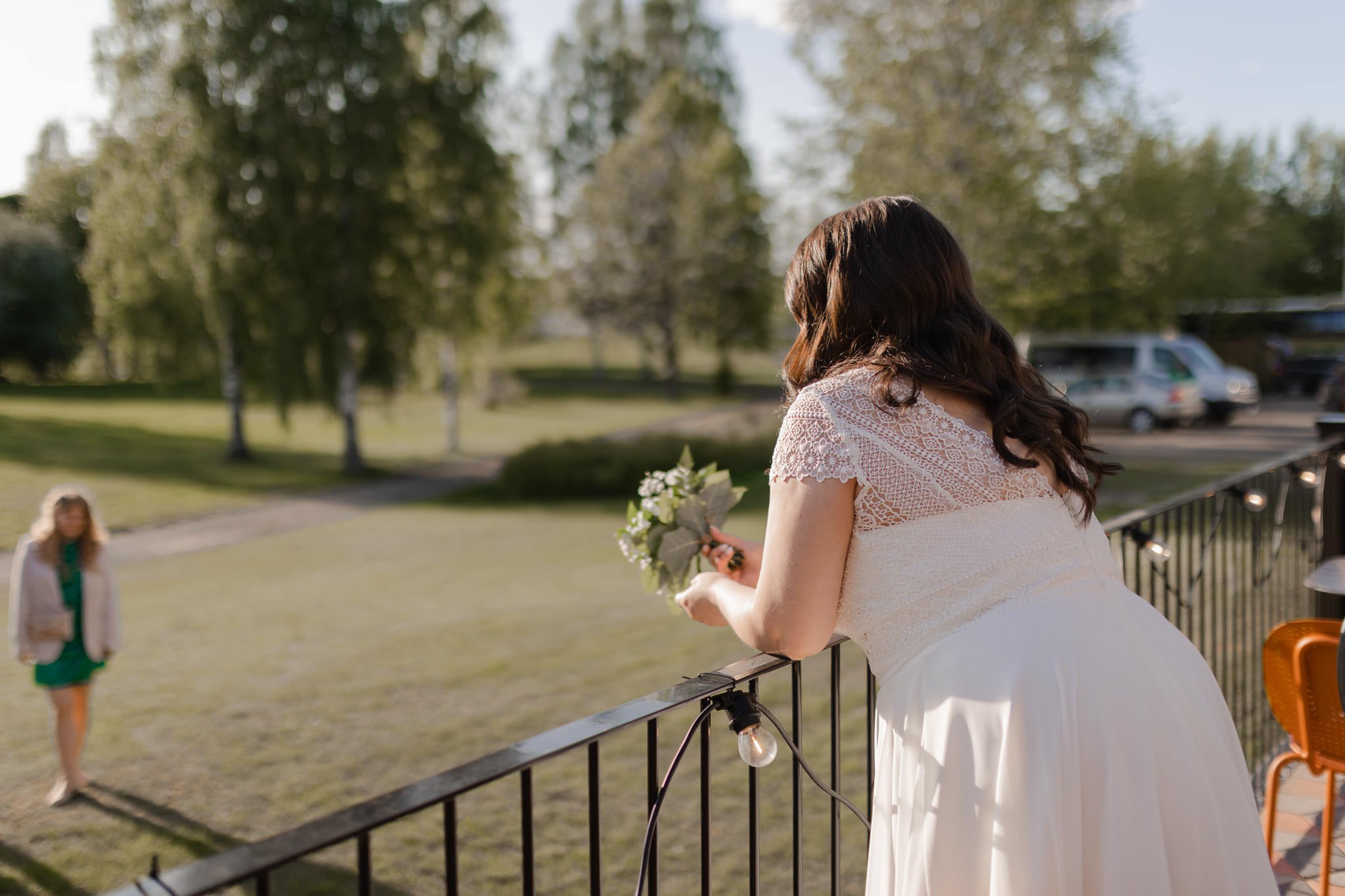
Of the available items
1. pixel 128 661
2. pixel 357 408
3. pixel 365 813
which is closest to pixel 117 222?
pixel 357 408

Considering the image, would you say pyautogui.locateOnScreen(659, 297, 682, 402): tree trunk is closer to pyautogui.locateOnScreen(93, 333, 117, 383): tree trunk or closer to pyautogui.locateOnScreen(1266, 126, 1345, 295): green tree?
pyautogui.locateOnScreen(93, 333, 117, 383): tree trunk

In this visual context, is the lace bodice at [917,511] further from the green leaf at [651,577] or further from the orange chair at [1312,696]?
the orange chair at [1312,696]

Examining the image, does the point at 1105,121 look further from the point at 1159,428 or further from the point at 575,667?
the point at 575,667

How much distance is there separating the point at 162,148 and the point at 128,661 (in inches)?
587

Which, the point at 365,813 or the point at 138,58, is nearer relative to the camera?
the point at 365,813

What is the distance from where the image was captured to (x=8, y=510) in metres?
18.8

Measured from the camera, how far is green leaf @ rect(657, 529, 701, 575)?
2.54 m

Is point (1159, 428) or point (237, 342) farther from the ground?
point (237, 342)

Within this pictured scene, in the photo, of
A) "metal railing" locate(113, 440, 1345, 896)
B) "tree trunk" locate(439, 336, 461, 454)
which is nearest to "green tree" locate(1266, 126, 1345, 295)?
"tree trunk" locate(439, 336, 461, 454)

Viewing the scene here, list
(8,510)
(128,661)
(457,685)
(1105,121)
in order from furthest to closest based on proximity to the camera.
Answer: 1. (1105,121)
2. (8,510)
3. (128,661)
4. (457,685)

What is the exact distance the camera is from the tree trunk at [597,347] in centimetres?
4425

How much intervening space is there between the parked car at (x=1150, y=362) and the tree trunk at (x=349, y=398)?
51.6 feet

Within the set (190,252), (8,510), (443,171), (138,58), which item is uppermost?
(138,58)

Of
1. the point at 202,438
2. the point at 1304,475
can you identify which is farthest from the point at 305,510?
the point at 1304,475
